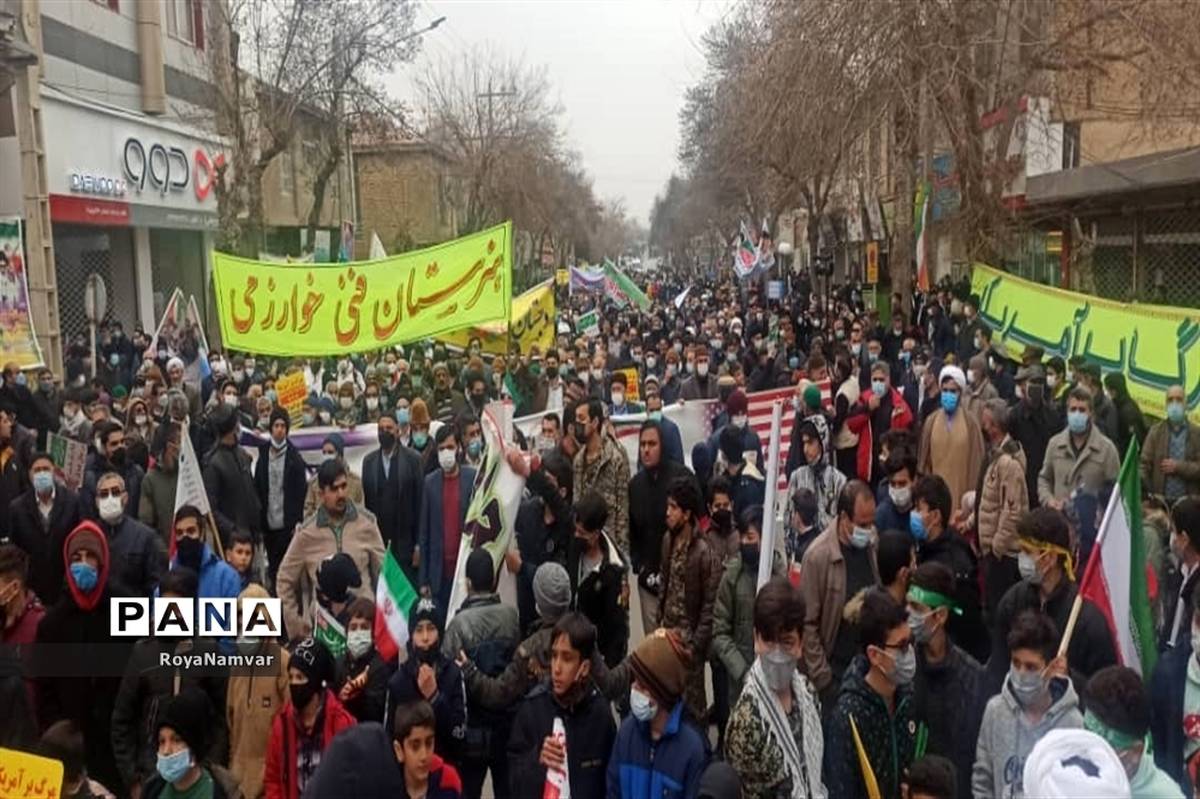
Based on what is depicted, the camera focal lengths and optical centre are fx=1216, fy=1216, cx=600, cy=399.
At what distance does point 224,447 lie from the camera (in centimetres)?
790

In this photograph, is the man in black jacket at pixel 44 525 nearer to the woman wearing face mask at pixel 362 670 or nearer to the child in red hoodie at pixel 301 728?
the woman wearing face mask at pixel 362 670

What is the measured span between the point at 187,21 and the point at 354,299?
76.7 ft

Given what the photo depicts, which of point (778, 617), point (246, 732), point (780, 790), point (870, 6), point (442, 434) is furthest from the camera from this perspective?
point (870, 6)

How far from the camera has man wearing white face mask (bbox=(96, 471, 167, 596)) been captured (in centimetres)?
559

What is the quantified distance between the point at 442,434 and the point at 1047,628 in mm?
4420

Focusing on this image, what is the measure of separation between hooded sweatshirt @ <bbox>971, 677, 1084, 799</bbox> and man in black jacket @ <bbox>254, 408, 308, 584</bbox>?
5.47 meters

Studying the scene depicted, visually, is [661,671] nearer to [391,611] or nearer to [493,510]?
[391,611]

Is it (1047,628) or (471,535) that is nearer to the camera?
(1047,628)

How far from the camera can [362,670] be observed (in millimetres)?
4676

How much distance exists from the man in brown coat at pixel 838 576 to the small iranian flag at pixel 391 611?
1.66 meters

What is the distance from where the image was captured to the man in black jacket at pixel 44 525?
6523 mm

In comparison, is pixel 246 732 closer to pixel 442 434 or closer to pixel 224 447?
pixel 442 434

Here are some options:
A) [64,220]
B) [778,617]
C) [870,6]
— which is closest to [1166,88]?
[870,6]

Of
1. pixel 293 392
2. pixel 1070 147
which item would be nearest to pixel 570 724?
pixel 293 392
